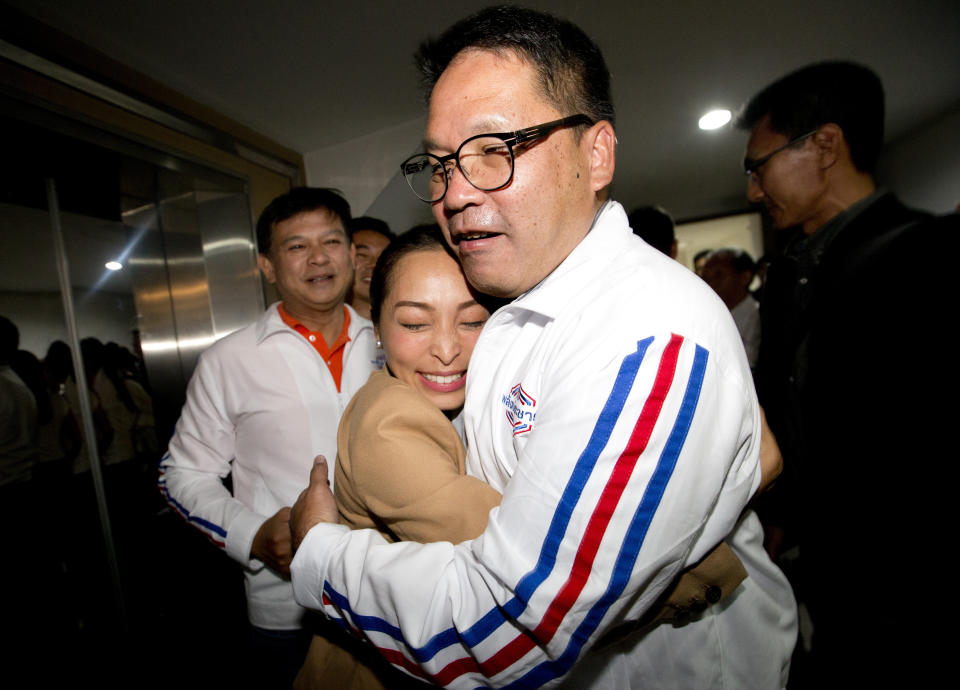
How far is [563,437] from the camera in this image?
0.69 metres

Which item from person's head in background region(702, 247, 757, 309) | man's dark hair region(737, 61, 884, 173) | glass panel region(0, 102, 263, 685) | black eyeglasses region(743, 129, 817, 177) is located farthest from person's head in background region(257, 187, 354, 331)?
person's head in background region(702, 247, 757, 309)

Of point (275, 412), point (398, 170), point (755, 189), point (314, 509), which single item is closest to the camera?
point (314, 509)

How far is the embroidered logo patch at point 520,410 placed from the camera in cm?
84

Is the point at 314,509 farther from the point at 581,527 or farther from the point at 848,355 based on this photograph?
the point at 848,355

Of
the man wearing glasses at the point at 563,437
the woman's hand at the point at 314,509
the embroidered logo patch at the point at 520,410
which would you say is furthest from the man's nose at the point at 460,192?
the woman's hand at the point at 314,509

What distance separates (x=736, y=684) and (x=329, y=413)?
155cm

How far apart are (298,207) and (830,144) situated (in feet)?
7.73

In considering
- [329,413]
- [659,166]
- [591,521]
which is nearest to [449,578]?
[591,521]

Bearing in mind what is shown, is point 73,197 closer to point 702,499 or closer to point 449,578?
point 449,578

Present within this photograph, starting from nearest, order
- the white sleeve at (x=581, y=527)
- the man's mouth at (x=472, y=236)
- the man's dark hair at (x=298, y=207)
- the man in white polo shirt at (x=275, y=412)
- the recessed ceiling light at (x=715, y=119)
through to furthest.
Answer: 1. the white sleeve at (x=581, y=527)
2. the man's mouth at (x=472, y=236)
3. the man in white polo shirt at (x=275, y=412)
4. the man's dark hair at (x=298, y=207)
5. the recessed ceiling light at (x=715, y=119)

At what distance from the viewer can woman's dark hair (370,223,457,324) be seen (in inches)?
49.6

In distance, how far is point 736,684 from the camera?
0.92 m

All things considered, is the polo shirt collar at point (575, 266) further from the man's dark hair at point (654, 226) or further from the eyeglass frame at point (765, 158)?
the man's dark hair at point (654, 226)

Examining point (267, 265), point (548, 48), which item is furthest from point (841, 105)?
point (267, 265)
